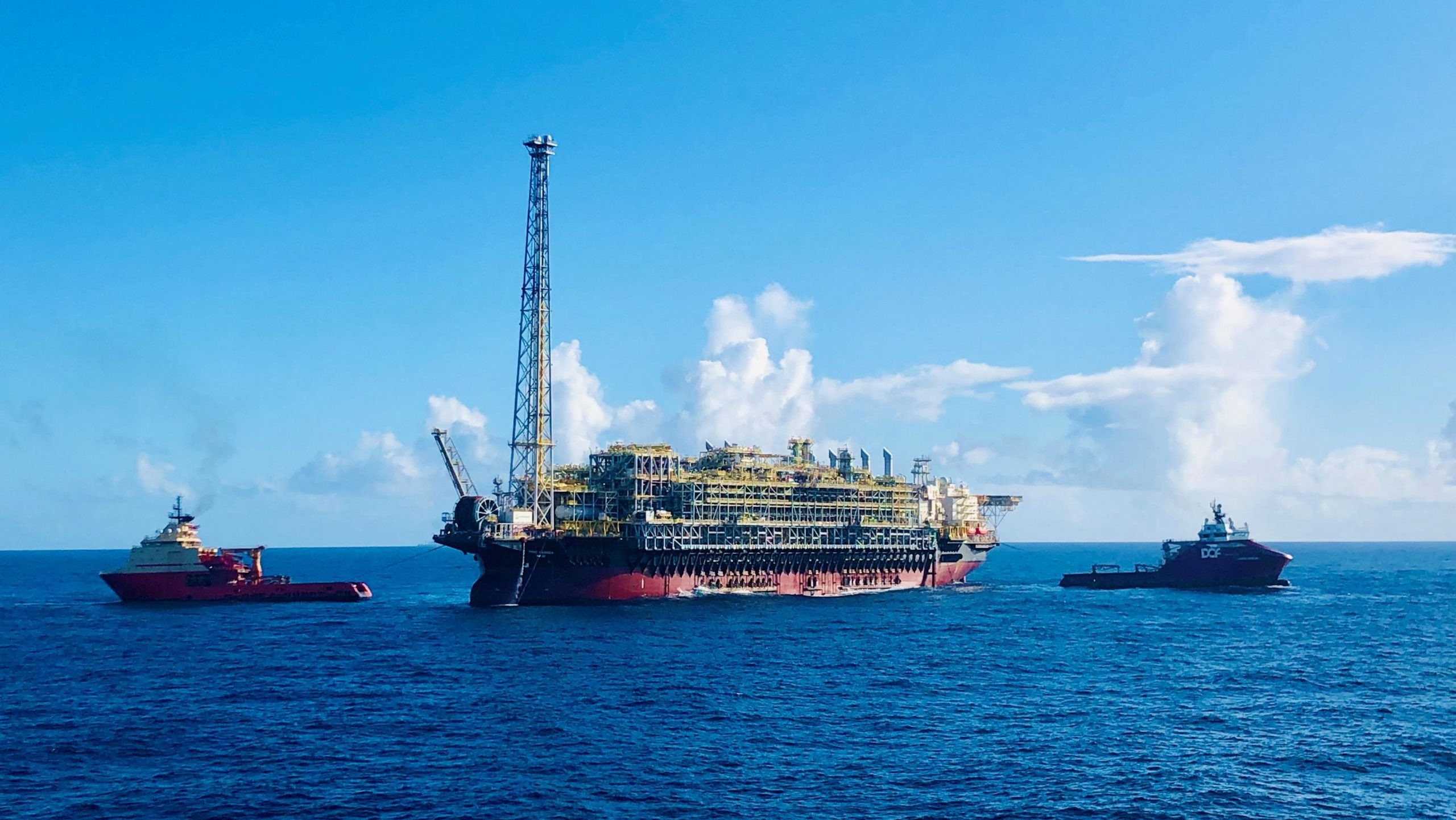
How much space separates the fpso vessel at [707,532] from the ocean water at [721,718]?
334 inches

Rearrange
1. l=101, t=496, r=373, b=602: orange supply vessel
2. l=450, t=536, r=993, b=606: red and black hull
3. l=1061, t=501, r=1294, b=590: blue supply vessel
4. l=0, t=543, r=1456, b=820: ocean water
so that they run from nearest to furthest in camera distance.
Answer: l=0, t=543, r=1456, b=820: ocean water
l=450, t=536, r=993, b=606: red and black hull
l=101, t=496, r=373, b=602: orange supply vessel
l=1061, t=501, r=1294, b=590: blue supply vessel

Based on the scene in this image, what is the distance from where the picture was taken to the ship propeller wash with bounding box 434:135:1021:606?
441 feet

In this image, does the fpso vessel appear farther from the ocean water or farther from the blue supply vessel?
the blue supply vessel

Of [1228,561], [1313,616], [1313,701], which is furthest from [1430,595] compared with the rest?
[1313,701]

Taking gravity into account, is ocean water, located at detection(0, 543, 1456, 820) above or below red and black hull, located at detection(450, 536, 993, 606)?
below

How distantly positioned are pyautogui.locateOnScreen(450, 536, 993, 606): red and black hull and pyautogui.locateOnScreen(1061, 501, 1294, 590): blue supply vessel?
148 ft

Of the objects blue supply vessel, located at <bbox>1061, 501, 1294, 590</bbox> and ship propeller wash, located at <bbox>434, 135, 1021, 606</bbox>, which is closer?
ship propeller wash, located at <bbox>434, 135, 1021, 606</bbox>

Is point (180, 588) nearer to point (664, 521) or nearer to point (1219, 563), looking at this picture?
point (664, 521)

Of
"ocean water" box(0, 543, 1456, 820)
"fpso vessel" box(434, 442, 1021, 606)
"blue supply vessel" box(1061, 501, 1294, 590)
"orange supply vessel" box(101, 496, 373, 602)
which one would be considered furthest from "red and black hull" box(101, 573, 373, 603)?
"blue supply vessel" box(1061, 501, 1294, 590)

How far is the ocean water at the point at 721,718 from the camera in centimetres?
5531

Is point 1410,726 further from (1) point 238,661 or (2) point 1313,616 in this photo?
(1) point 238,661

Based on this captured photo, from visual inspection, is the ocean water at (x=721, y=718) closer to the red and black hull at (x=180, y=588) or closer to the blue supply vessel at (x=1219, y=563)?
the red and black hull at (x=180, y=588)

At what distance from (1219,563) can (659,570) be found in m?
94.5

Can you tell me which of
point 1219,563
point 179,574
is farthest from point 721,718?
point 1219,563
